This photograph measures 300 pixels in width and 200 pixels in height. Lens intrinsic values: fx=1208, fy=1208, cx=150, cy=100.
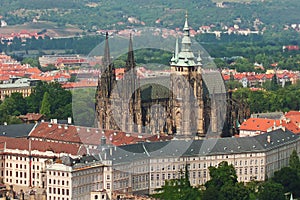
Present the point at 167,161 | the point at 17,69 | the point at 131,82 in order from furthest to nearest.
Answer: the point at 17,69 < the point at 131,82 < the point at 167,161

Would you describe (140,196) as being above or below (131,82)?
below

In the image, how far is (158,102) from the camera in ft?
213

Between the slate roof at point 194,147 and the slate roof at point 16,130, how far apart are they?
10.0 metres

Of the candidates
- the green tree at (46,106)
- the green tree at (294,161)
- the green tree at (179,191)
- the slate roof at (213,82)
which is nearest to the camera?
the green tree at (179,191)

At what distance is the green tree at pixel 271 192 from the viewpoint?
51969mm

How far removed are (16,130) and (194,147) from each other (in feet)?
38.2

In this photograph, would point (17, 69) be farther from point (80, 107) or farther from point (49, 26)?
point (49, 26)

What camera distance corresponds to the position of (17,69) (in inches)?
4564

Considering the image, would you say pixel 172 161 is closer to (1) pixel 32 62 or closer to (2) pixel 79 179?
(2) pixel 79 179

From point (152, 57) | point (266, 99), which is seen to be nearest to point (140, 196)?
point (266, 99)

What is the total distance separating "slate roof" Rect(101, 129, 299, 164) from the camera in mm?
54834

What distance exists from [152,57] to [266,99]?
35.9m

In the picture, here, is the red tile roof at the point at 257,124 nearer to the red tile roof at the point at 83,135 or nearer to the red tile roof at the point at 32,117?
the red tile roof at the point at 83,135

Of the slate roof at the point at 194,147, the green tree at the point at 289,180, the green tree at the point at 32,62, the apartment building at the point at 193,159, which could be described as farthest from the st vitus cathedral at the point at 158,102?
the green tree at the point at 32,62
